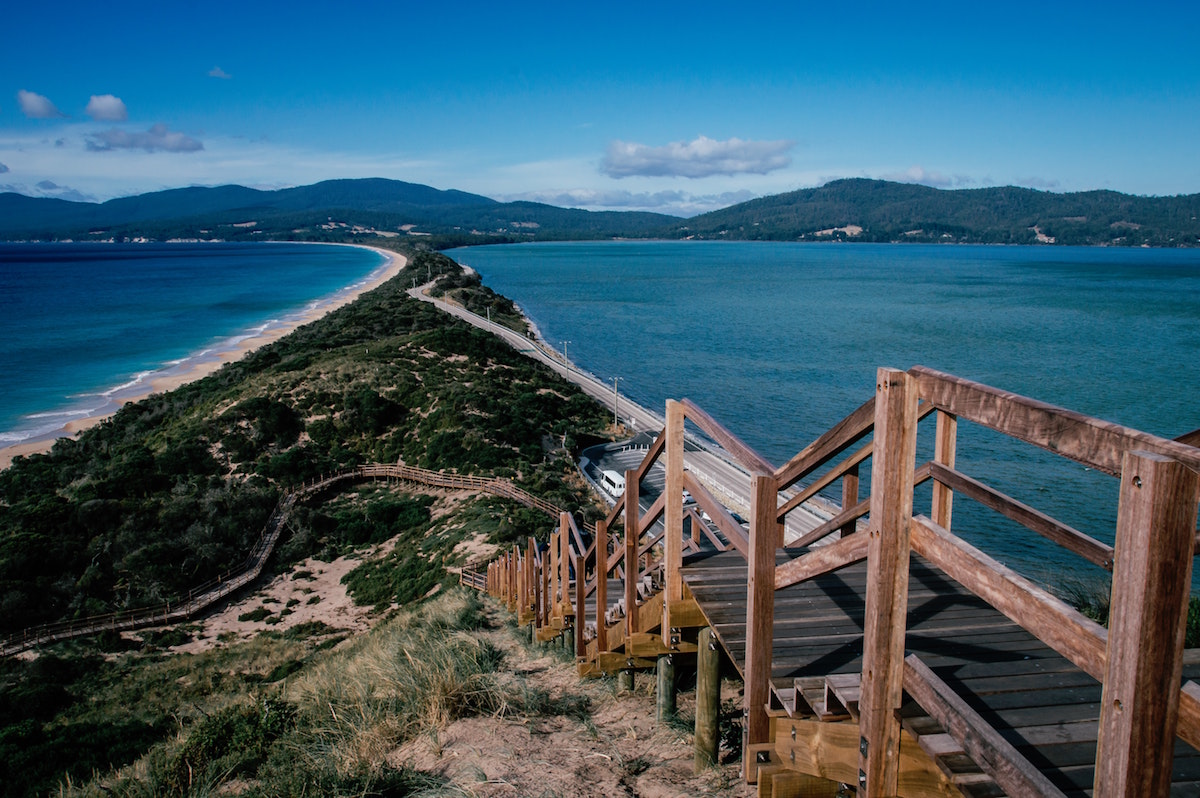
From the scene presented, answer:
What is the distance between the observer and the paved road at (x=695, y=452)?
1099 inches

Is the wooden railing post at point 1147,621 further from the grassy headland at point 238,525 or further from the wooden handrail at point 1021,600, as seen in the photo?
the grassy headland at point 238,525

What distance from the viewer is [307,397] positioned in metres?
42.0

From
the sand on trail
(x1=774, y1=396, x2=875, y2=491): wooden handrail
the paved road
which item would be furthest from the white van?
(x1=774, y1=396, x2=875, y2=491): wooden handrail

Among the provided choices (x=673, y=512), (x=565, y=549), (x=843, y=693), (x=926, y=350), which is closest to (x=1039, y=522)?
(x=843, y=693)

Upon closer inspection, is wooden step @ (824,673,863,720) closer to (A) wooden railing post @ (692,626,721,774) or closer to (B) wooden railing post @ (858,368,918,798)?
(B) wooden railing post @ (858,368,918,798)

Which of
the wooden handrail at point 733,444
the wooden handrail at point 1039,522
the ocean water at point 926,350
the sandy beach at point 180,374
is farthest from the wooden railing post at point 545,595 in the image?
the sandy beach at point 180,374

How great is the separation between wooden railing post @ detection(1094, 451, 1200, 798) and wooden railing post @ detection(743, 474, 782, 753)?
1.66 m

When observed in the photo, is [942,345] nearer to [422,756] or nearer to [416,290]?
[416,290]

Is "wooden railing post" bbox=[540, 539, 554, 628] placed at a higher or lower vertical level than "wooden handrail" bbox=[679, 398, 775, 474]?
lower

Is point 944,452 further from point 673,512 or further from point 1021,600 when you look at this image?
point 1021,600

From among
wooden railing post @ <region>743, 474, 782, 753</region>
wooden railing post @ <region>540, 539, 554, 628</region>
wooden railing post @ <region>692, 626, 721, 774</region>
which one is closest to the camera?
wooden railing post @ <region>743, 474, 782, 753</region>

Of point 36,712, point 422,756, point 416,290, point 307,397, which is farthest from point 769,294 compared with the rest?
point 422,756

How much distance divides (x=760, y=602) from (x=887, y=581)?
0.98m

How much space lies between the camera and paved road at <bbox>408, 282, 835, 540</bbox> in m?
27.9
